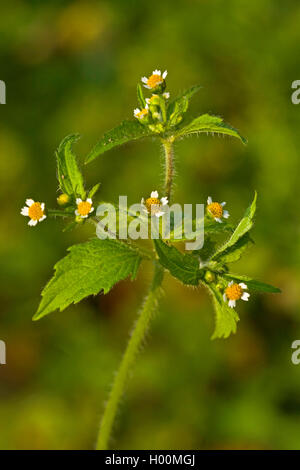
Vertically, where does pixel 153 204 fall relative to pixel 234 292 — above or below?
above

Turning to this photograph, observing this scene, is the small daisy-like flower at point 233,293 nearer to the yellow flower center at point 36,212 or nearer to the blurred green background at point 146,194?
the yellow flower center at point 36,212

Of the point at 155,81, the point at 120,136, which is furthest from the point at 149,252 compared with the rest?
the point at 155,81

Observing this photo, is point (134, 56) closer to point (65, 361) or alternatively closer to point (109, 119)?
point (109, 119)

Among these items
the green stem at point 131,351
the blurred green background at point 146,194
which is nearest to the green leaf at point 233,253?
the green stem at point 131,351

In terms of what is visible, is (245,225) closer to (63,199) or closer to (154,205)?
(154,205)

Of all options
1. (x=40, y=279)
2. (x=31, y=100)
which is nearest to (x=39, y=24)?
(x=31, y=100)

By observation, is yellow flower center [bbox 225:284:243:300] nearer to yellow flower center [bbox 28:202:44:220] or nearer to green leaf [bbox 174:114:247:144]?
green leaf [bbox 174:114:247:144]

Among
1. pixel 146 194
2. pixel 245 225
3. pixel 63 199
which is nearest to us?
pixel 245 225
